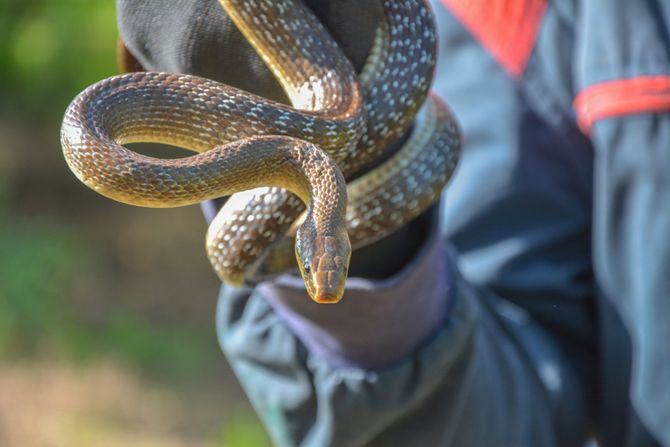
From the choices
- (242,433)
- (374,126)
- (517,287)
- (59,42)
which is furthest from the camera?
(59,42)

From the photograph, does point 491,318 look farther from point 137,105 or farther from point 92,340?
point 92,340

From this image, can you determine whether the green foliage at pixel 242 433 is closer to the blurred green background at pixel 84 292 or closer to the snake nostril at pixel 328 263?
the blurred green background at pixel 84 292

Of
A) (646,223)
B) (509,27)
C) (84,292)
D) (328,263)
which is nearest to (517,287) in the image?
(646,223)

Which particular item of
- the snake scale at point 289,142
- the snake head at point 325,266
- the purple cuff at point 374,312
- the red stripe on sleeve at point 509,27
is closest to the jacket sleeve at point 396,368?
the purple cuff at point 374,312

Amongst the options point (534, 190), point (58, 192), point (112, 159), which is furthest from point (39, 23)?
point (112, 159)

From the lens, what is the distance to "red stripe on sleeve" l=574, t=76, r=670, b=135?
1.64 m

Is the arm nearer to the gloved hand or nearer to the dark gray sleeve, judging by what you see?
the gloved hand

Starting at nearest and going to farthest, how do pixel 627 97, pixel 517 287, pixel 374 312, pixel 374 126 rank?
pixel 374 126
pixel 374 312
pixel 627 97
pixel 517 287

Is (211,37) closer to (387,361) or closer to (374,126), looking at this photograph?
(374,126)

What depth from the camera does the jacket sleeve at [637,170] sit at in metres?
1.64

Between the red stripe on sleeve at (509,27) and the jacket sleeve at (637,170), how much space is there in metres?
0.14

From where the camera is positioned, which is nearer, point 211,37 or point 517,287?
point 211,37

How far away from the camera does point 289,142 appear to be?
3.93 ft

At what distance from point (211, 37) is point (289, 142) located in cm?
25
